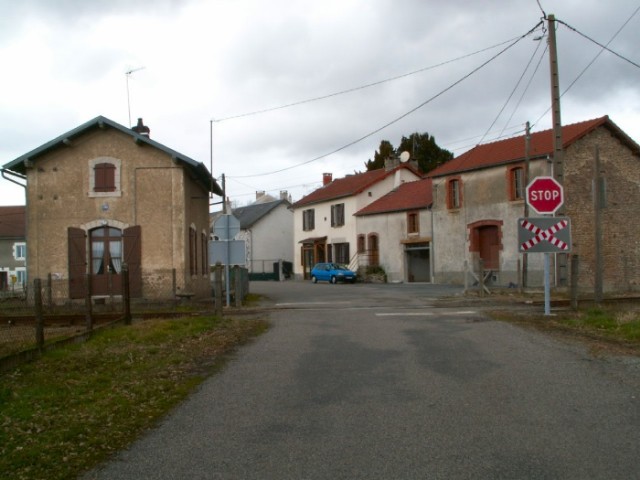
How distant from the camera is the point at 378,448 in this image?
16.5 ft

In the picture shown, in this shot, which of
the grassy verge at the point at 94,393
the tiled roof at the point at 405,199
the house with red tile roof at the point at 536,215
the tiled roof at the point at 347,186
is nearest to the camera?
the grassy verge at the point at 94,393

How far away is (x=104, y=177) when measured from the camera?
2166 centimetres

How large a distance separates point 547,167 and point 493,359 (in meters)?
24.2

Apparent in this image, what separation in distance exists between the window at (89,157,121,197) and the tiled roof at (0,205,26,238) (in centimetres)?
3665

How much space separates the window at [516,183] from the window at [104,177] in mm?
19761

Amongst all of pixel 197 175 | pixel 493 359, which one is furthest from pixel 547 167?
pixel 493 359

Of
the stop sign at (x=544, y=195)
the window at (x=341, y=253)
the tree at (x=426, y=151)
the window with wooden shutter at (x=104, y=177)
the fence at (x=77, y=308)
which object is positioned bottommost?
the fence at (x=77, y=308)

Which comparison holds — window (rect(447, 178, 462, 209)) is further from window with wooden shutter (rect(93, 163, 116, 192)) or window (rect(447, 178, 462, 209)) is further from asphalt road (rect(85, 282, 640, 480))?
asphalt road (rect(85, 282, 640, 480))

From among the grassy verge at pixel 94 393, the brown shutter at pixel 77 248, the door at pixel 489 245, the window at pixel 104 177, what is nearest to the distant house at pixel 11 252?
the brown shutter at pixel 77 248

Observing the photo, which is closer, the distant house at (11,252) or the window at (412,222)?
the window at (412,222)

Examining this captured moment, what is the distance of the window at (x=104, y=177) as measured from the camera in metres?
21.6

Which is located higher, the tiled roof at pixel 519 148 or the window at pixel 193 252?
the tiled roof at pixel 519 148

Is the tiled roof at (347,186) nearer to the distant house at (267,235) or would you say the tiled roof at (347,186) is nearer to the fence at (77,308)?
the distant house at (267,235)

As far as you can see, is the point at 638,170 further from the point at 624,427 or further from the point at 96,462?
the point at 96,462
